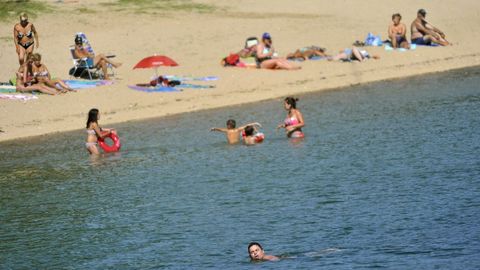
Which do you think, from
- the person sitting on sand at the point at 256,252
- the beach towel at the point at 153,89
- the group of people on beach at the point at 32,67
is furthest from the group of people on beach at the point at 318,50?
the person sitting on sand at the point at 256,252

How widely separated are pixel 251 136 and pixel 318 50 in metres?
9.68

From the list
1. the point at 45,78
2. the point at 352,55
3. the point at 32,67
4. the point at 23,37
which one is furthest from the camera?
the point at 352,55

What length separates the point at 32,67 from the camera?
26.3 metres

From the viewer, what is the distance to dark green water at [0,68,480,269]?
14.2 metres

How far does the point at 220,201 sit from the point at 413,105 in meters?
9.11

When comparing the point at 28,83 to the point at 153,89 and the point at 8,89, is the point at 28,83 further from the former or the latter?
the point at 153,89

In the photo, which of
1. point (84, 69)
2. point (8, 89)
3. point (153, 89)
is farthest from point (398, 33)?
point (8, 89)

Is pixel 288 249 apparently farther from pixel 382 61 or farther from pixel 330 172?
pixel 382 61

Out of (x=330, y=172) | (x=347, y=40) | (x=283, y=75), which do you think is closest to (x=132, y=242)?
(x=330, y=172)

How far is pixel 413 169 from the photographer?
18.4 m

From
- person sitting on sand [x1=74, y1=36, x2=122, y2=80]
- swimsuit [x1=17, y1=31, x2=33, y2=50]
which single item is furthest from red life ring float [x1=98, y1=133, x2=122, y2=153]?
swimsuit [x1=17, y1=31, x2=33, y2=50]

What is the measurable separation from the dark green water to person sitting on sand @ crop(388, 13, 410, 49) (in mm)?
5968

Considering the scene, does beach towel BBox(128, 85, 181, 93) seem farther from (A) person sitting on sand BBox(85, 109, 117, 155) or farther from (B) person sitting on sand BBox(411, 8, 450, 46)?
(B) person sitting on sand BBox(411, 8, 450, 46)

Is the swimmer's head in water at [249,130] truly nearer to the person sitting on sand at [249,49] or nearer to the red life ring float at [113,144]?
the red life ring float at [113,144]
